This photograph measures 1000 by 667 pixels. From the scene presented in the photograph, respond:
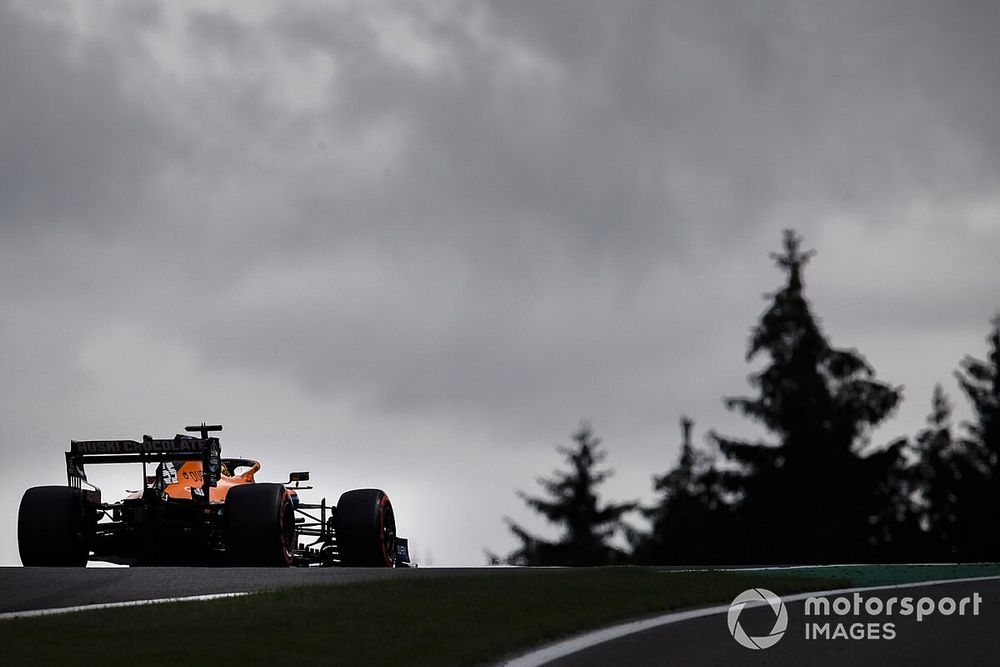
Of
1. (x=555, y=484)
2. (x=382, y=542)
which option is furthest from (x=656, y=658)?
(x=555, y=484)

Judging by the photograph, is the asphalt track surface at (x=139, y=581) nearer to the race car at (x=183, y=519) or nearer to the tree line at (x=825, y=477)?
the race car at (x=183, y=519)

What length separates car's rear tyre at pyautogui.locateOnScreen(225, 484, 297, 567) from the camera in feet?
65.9

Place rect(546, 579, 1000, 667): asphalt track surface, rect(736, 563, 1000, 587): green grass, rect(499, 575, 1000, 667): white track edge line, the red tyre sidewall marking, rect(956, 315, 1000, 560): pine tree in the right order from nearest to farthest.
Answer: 1. rect(546, 579, 1000, 667): asphalt track surface
2. rect(499, 575, 1000, 667): white track edge line
3. rect(736, 563, 1000, 587): green grass
4. the red tyre sidewall marking
5. rect(956, 315, 1000, 560): pine tree

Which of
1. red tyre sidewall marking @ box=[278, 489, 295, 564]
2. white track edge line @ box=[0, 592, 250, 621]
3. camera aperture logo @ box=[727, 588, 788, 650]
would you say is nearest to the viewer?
camera aperture logo @ box=[727, 588, 788, 650]

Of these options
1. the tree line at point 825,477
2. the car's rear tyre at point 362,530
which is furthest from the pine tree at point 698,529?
the car's rear tyre at point 362,530

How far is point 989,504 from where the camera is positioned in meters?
53.6

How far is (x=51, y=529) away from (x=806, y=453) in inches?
1484

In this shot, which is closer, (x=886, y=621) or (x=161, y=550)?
(x=886, y=621)

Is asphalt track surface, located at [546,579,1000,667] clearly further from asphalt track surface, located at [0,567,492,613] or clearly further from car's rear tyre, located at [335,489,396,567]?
car's rear tyre, located at [335,489,396,567]

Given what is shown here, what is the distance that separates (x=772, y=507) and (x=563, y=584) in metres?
41.1

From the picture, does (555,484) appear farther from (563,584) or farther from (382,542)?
(563,584)

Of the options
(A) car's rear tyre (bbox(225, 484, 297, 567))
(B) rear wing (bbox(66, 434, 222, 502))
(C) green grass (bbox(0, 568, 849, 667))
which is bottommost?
(C) green grass (bbox(0, 568, 849, 667))

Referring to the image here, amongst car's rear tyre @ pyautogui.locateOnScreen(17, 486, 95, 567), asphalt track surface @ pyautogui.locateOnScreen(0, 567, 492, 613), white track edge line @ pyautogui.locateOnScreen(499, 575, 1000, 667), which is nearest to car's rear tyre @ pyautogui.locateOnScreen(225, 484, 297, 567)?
car's rear tyre @ pyautogui.locateOnScreen(17, 486, 95, 567)
